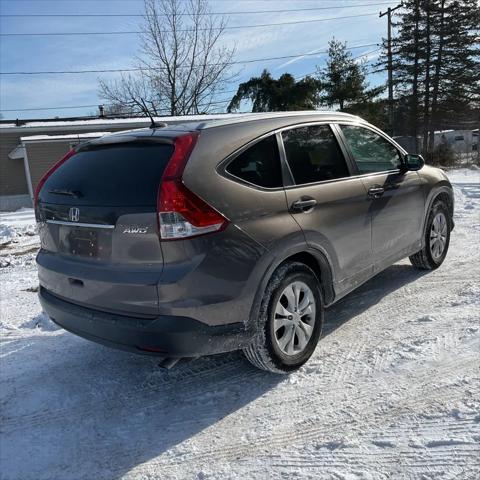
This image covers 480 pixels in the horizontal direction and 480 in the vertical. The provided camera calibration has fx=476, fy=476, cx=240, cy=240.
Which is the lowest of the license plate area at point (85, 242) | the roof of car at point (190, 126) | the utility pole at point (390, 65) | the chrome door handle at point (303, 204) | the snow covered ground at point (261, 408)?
the snow covered ground at point (261, 408)

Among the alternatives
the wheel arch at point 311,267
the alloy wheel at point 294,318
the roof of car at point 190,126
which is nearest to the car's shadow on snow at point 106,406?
the alloy wheel at point 294,318

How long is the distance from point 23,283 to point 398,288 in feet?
15.3

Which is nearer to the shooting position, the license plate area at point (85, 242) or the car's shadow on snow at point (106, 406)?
the car's shadow on snow at point (106, 406)

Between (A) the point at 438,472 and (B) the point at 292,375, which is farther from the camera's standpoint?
(B) the point at 292,375

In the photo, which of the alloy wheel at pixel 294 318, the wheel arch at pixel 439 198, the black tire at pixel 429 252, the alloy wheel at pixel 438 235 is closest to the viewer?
the alloy wheel at pixel 294 318

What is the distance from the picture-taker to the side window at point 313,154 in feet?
11.4

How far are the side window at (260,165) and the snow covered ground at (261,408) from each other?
1402 millimetres

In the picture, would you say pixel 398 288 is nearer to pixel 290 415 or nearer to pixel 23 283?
pixel 290 415

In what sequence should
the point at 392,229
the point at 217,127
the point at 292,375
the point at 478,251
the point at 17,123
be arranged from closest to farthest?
the point at 217,127, the point at 292,375, the point at 392,229, the point at 478,251, the point at 17,123

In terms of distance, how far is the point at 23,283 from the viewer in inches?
245

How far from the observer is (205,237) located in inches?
108

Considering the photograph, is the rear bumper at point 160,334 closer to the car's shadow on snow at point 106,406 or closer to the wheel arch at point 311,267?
the wheel arch at point 311,267

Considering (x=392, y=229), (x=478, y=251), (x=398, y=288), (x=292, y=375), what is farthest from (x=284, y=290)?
(x=478, y=251)

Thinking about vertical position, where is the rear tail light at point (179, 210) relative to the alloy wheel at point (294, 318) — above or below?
above
